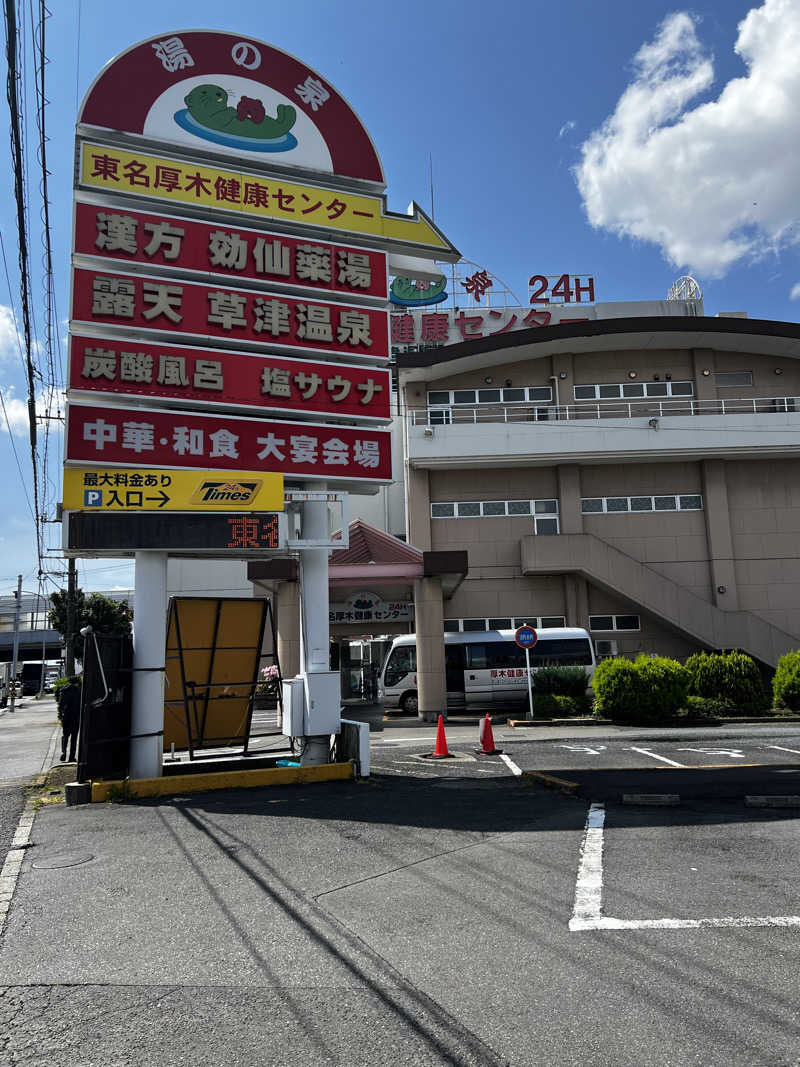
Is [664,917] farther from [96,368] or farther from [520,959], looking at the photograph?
[96,368]

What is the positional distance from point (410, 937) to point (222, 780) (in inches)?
263

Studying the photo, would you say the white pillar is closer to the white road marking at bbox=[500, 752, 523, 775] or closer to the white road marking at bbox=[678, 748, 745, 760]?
the white road marking at bbox=[500, 752, 523, 775]

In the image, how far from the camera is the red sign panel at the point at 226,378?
11.4 m

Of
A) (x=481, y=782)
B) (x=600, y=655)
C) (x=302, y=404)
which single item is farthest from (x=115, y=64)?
(x=600, y=655)

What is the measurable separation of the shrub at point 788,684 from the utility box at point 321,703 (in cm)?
1537

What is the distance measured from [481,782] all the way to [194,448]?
658 cm

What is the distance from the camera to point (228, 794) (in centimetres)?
1063

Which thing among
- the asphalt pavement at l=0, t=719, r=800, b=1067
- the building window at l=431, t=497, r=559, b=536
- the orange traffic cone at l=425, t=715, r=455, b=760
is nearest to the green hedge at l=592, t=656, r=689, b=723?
the orange traffic cone at l=425, t=715, r=455, b=760

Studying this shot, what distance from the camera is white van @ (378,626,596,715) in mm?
24984

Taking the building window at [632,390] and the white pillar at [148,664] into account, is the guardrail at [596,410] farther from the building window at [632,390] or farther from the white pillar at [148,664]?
the white pillar at [148,664]

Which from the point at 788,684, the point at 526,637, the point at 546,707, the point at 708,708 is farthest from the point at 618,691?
the point at 788,684

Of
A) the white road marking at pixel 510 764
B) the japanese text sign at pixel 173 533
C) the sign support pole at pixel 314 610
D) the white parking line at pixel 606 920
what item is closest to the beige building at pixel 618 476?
the white road marking at pixel 510 764

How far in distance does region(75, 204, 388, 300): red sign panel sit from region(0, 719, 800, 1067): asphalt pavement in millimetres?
8155

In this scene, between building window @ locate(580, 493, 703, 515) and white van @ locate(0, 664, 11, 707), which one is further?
white van @ locate(0, 664, 11, 707)
